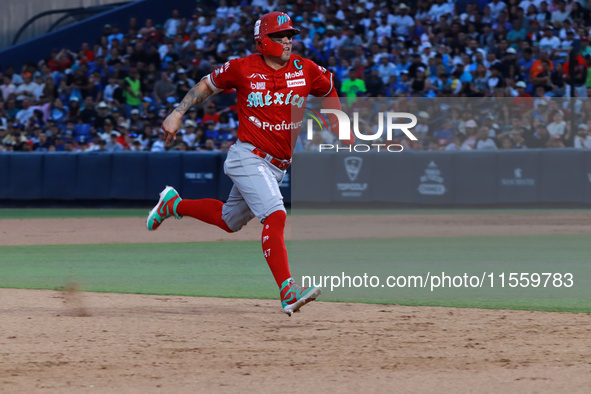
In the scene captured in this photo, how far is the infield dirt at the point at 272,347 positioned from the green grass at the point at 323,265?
0.55m

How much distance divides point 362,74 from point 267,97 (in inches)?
499

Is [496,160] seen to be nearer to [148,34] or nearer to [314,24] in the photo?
[314,24]

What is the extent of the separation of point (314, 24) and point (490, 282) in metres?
13.9

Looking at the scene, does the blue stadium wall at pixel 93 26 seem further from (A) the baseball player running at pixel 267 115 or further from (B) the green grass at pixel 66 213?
(A) the baseball player running at pixel 267 115

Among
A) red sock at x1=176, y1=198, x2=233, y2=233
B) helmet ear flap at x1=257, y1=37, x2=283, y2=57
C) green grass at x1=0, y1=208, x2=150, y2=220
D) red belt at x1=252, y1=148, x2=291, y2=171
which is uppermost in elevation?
helmet ear flap at x1=257, y1=37, x2=283, y2=57

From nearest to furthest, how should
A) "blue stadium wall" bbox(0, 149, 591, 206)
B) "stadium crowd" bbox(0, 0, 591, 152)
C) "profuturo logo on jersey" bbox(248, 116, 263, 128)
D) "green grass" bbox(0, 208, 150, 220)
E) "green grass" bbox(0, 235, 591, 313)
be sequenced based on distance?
"profuturo logo on jersey" bbox(248, 116, 263, 128)
"green grass" bbox(0, 235, 591, 313)
"stadium crowd" bbox(0, 0, 591, 152)
"blue stadium wall" bbox(0, 149, 591, 206)
"green grass" bbox(0, 208, 150, 220)

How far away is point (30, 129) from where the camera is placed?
19.7 m

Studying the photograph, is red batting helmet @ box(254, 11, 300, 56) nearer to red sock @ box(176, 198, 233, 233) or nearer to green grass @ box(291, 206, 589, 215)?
red sock @ box(176, 198, 233, 233)

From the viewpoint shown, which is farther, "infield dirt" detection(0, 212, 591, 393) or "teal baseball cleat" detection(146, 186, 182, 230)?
"teal baseball cleat" detection(146, 186, 182, 230)

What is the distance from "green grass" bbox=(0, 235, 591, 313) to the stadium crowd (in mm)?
3982

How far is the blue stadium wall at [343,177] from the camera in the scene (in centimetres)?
1593

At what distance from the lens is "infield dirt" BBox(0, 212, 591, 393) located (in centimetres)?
425

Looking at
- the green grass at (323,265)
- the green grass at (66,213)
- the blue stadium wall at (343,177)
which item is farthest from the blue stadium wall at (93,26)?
the green grass at (323,265)

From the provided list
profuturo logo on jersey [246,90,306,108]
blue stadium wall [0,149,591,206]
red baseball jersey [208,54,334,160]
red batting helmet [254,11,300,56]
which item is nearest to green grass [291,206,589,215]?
blue stadium wall [0,149,591,206]
